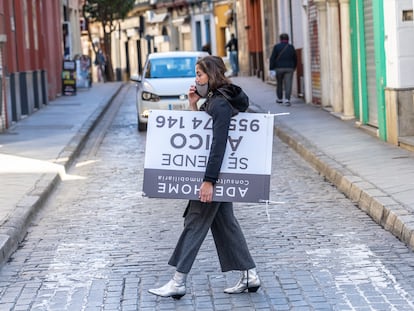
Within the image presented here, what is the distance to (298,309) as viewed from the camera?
719 centimetres

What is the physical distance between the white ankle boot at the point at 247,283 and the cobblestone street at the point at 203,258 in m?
0.06

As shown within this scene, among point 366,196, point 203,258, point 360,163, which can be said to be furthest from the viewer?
point 360,163

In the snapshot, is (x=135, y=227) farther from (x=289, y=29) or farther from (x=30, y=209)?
(x=289, y=29)

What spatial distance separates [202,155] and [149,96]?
49.7ft

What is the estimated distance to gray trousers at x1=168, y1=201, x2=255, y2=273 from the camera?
7598mm

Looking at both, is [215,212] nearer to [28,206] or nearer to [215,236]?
[215,236]

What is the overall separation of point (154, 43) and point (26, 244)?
60925 mm

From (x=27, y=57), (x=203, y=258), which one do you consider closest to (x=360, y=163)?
(x=203, y=258)

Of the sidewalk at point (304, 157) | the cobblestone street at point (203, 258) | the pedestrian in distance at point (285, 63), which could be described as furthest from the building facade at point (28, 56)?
the cobblestone street at point (203, 258)

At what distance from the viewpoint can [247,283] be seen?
7.72 meters

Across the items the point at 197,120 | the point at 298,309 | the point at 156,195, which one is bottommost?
the point at 298,309

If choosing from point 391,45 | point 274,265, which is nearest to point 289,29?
point 391,45

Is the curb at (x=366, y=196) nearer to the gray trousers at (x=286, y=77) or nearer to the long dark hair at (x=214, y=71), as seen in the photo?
the long dark hair at (x=214, y=71)

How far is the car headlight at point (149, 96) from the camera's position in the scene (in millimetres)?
22562
